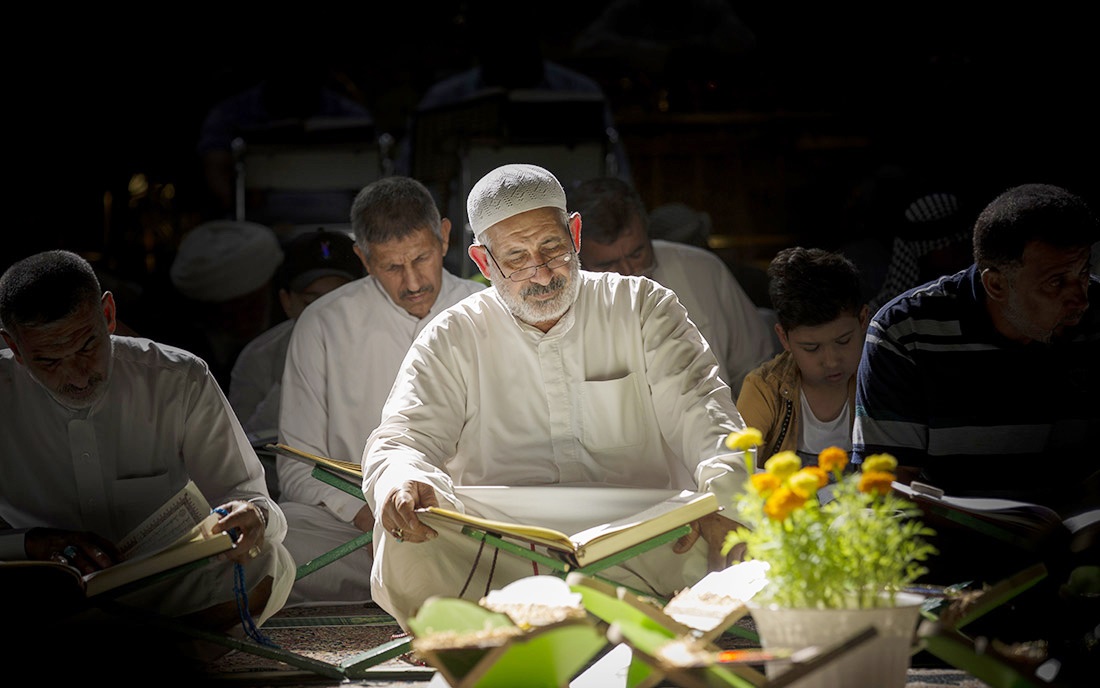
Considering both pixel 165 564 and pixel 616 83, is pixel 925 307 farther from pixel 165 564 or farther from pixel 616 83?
pixel 616 83

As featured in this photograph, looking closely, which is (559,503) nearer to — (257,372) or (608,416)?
(608,416)

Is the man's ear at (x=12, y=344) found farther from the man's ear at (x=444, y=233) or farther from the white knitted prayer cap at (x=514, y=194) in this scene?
the man's ear at (x=444, y=233)

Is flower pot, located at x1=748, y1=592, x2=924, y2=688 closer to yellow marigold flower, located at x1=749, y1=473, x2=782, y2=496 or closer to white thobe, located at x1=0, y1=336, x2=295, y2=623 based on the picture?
yellow marigold flower, located at x1=749, y1=473, x2=782, y2=496

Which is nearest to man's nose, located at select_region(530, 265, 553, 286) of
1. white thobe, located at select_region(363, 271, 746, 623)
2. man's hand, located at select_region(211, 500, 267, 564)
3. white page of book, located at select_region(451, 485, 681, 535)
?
white thobe, located at select_region(363, 271, 746, 623)

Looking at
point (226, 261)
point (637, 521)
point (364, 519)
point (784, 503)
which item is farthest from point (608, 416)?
point (226, 261)

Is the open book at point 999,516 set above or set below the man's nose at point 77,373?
below

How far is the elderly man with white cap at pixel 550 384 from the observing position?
4062mm

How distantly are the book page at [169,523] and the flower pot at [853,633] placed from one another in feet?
6.41

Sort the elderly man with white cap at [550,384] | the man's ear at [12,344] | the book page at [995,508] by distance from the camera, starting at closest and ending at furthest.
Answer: the book page at [995,508] < the elderly man with white cap at [550,384] < the man's ear at [12,344]

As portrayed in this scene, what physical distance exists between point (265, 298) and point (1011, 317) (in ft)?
15.0

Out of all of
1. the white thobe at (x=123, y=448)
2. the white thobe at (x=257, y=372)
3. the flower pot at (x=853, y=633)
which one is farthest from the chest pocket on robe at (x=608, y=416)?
the white thobe at (x=257, y=372)

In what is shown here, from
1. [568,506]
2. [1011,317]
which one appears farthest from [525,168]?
[1011,317]

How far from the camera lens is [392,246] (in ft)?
18.0

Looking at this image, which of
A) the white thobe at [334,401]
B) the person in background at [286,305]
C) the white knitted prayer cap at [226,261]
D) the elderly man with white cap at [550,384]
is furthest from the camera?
the white knitted prayer cap at [226,261]
